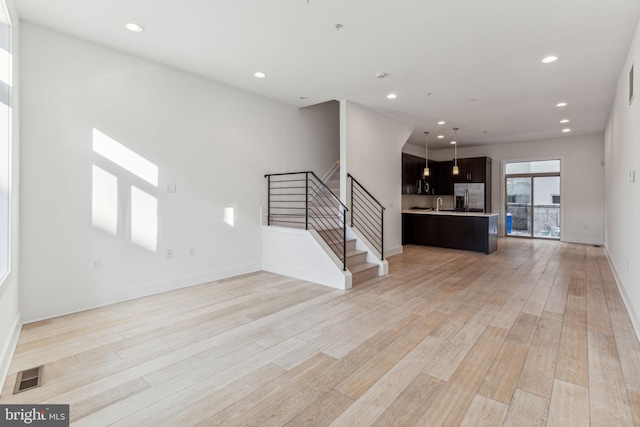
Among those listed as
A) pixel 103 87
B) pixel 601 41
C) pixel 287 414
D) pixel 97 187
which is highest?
pixel 601 41

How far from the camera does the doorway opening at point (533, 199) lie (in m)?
9.22

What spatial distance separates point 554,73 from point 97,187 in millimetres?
5831

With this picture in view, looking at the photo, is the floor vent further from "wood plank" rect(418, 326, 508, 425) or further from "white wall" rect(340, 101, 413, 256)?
"white wall" rect(340, 101, 413, 256)

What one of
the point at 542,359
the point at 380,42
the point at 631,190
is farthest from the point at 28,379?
the point at 631,190

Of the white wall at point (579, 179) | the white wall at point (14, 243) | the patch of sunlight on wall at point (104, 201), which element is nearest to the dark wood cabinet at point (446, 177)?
the white wall at point (579, 179)

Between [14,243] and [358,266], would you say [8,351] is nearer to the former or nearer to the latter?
[14,243]

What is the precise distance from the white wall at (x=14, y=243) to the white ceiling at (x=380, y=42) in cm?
47

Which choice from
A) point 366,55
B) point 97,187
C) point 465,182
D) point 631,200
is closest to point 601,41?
point 631,200

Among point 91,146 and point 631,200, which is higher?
point 91,146

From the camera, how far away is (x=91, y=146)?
3494 mm

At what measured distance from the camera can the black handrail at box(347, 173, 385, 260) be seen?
5770 millimetres

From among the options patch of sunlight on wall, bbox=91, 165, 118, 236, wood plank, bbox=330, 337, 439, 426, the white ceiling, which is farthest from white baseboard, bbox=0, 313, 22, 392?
the white ceiling

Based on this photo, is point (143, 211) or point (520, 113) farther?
point (520, 113)

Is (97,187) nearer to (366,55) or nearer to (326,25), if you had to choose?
(326,25)
